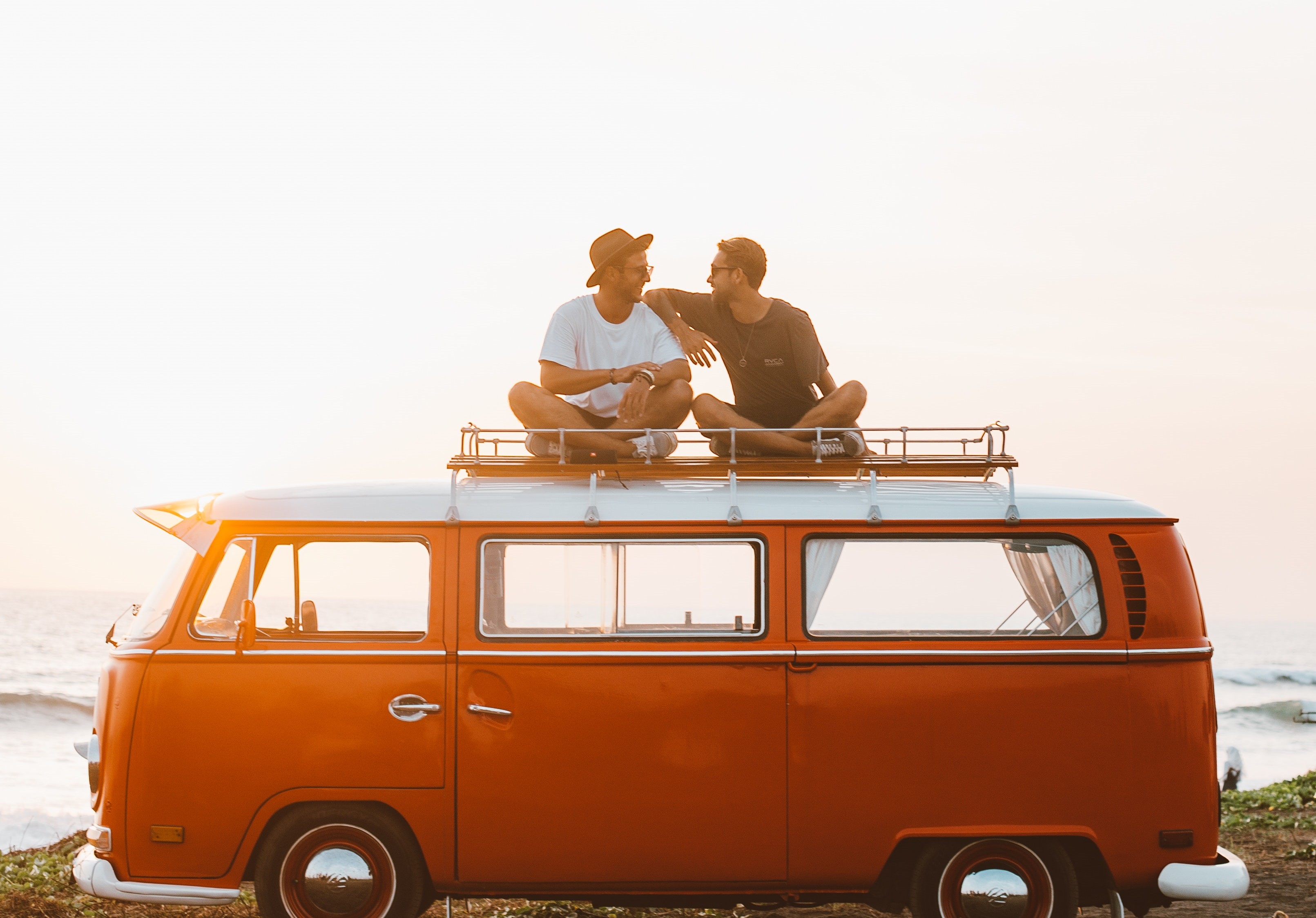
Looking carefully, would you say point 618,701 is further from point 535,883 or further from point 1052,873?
point 1052,873

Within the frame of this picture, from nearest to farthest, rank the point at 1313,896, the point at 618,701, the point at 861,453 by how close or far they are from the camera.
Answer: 1. the point at 618,701
2. the point at 861,453
3. the point at 1313,896

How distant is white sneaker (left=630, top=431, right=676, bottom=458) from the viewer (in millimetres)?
6062

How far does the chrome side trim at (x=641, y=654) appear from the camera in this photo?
5.66 metres

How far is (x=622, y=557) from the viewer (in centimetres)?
585

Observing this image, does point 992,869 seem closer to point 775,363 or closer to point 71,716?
point 775,363

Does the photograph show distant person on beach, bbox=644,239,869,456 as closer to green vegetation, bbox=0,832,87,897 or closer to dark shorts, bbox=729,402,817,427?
dark shorts, bbox=729,402,817,427

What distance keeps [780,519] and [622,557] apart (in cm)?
83

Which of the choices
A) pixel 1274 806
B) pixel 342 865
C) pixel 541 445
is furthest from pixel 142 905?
pixel 1274 806

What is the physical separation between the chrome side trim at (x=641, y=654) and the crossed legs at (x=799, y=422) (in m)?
A: 1.18

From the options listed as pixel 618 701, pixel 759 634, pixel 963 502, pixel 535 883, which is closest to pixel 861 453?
pixel 963 502

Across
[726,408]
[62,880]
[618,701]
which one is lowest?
[62,880]

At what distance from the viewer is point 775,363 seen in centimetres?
710

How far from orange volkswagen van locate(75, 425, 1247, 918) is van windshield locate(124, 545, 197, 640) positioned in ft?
0.15

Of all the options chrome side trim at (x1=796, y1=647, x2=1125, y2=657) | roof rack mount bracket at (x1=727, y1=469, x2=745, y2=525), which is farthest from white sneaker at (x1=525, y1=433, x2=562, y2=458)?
chrome side trim at (x1=796, y1=647, x2=1125, y2=657)
